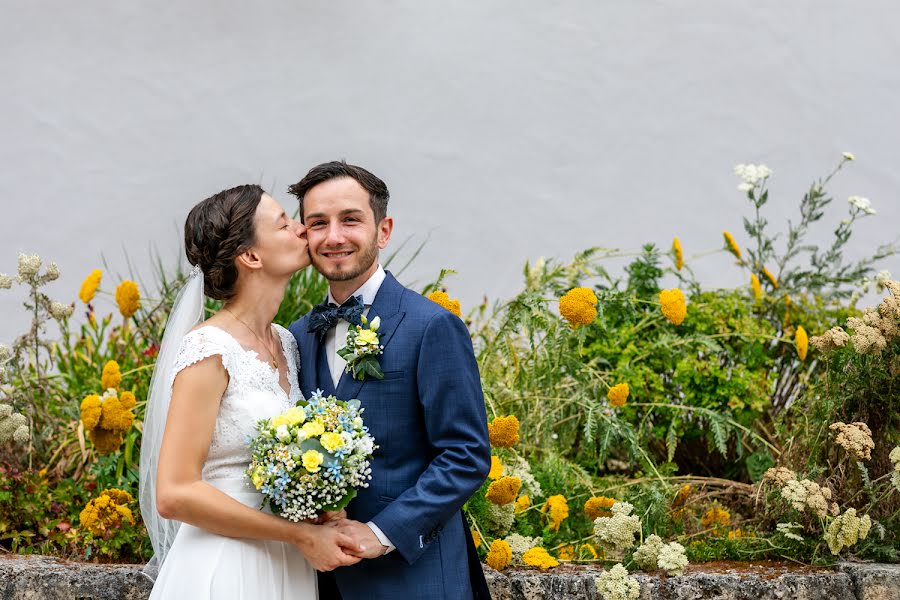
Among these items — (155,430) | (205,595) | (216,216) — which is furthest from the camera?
(155,430)

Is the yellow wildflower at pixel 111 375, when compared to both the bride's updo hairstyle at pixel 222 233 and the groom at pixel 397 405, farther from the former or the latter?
the groom at pixel 397 405

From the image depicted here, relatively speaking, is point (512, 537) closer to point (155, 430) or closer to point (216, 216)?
point (155, 430)

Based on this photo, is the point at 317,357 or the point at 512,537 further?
the point at 512,537

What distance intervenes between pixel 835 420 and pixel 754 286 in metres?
1.50

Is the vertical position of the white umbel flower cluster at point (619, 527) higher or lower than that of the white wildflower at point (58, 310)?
lower

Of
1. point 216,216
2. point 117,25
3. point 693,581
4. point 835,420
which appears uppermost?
point 117,25

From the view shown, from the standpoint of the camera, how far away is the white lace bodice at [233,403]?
280 centimetres

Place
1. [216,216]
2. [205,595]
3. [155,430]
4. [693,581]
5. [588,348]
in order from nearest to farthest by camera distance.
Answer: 1. [205,595]
2. [216,216]
3. [155,430]
4. [693,581]
5. [588,348]

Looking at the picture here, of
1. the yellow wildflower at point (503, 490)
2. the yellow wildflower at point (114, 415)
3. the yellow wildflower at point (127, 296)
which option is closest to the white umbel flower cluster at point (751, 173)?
the yellow wildflower at point (503, 490)

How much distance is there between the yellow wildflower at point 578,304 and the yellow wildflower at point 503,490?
0.74 metres

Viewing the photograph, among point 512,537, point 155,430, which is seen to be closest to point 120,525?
point 155,430

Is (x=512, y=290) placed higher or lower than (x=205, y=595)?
higher

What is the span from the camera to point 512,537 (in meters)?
3.75

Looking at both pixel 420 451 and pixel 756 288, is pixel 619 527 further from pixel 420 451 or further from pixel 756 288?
pixel 756 288
